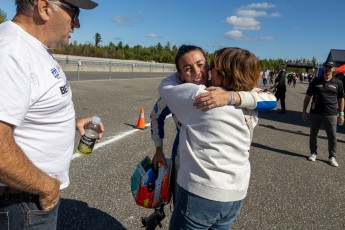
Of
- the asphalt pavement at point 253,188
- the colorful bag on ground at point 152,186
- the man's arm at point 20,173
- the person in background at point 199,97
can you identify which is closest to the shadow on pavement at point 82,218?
the asphalt pavement at point 253,188

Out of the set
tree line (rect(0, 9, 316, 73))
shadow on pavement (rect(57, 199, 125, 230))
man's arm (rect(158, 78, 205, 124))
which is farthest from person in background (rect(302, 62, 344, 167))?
tree line (rect(0, 9, 316, 73))

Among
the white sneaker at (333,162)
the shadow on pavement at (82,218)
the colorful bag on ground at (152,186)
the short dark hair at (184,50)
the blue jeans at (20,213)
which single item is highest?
the short dark hair at (184,50)

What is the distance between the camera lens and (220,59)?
2.04 meters

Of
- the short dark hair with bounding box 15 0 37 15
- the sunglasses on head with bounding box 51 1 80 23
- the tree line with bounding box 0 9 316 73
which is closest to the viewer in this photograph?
the short dark hair with bounding box 15 0 37 15

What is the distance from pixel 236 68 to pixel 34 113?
117 centimetres

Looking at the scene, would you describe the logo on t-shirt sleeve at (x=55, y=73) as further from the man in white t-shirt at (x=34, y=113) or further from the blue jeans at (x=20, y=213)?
the blue jeans at (x=20, y=213)

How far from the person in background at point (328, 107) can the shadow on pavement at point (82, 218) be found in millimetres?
5146

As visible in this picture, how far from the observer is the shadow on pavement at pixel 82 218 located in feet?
11.7

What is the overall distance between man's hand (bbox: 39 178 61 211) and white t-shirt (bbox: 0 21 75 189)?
0.37 ft

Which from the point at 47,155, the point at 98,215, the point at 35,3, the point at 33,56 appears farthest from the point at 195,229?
the point at 98,215

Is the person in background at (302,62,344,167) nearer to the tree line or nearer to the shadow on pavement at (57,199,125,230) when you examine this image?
the shadow on pavement at (57,199,125,230)

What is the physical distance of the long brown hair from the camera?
2.01 metres

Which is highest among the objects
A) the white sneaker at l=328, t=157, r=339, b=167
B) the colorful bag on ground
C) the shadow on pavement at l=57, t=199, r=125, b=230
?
the colorful bag on ground

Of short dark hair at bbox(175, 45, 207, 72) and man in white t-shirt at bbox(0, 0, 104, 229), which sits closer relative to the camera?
man in white t-shirt at bbox(0, 0, 104, 229)
